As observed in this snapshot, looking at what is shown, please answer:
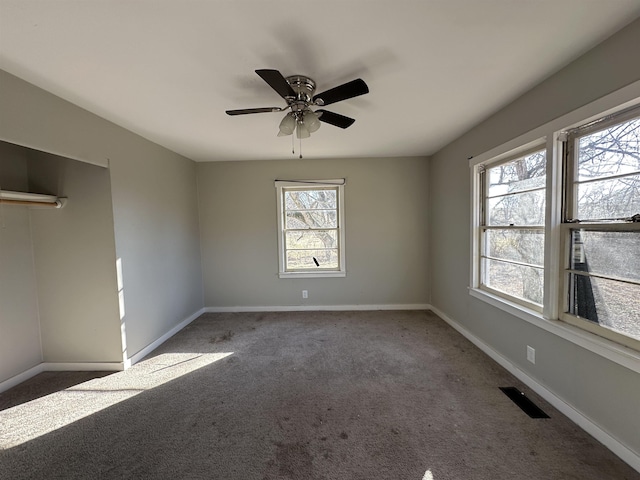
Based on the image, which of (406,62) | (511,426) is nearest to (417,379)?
(511,426)

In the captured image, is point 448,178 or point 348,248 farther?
point 348,248

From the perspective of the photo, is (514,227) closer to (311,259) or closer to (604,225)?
(604,225)

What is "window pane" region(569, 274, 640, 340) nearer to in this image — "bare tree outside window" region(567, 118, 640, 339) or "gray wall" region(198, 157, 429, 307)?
"bare tree outside window" region(567, 118, 640, 339)

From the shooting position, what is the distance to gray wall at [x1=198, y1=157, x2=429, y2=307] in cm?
402

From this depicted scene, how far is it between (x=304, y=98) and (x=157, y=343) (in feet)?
10.2

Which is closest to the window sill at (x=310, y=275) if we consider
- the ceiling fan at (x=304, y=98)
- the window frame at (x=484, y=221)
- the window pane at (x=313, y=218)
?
the window pane at (x=313, y=218)

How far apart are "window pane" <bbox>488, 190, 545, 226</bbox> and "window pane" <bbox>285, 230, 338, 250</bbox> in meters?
2.18

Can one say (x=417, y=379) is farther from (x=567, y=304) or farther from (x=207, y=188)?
(x=207, y=188)

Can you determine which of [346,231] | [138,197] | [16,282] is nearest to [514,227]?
[346,231]

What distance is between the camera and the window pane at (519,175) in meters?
2.08

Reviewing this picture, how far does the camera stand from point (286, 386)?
2213 millimetres

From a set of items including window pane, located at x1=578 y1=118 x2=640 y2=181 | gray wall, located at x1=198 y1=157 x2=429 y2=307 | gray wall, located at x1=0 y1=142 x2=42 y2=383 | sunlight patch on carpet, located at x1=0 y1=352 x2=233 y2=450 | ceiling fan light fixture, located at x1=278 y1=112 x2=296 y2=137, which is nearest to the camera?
window pane, located at x1=578 y1=118 x2=640 y2=181

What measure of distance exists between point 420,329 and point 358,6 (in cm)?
331

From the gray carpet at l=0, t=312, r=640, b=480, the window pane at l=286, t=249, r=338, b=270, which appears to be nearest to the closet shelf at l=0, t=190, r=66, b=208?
the gray carpet at l=0, t=312, r=640, b=480
